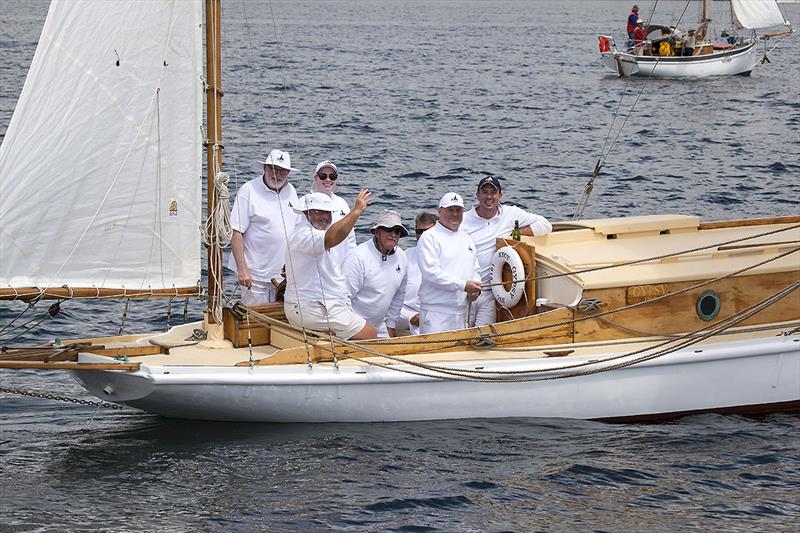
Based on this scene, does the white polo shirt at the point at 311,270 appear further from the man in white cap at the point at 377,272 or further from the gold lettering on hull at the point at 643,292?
the gold lettering on hull at the point at 643,292

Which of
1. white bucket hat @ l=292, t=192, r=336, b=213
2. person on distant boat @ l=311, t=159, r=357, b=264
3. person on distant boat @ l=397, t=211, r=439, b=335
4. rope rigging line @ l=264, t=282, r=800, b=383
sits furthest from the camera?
person on distant boat @ l=397, t=211, r=439, b=335

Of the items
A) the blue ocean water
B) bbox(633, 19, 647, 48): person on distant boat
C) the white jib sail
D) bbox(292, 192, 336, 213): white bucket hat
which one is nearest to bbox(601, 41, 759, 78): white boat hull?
the blue ocean water

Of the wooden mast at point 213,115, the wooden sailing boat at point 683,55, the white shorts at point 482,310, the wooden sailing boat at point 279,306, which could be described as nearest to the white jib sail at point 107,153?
the wooden sailing boat at point 279,306

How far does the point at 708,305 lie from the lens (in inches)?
470

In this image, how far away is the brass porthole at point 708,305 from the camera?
39.0ft

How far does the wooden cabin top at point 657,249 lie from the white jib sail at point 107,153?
346 cm

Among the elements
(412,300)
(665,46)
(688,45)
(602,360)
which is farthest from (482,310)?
(688,45)

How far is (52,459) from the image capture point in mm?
11023

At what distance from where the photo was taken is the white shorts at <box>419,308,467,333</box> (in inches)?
463

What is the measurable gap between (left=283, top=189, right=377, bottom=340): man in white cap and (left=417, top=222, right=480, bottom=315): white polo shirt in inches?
27.3

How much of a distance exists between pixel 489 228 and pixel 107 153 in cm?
371

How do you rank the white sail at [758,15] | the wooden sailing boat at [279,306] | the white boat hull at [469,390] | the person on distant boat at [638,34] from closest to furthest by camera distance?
the wooden sailing boat at [279,306] < the white boat hull at [469,390] < the person on distant boat at [638,34] < the white sail at [758,15]

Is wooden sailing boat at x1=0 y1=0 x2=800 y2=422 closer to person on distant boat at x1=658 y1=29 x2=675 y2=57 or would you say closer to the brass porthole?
the brass porthole

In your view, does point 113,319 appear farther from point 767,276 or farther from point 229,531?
point 767,276
